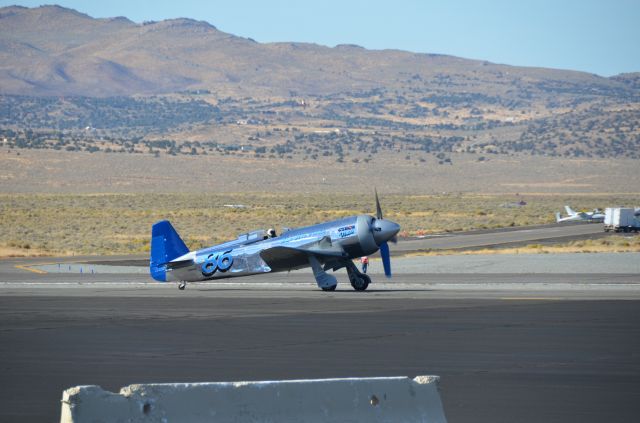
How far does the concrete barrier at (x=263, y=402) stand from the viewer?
932 cm

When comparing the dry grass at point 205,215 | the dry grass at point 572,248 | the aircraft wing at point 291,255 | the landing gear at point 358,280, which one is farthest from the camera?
the dry grass at point 205,215

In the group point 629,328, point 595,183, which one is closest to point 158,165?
point 595,183

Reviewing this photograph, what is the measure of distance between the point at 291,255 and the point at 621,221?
135 ft

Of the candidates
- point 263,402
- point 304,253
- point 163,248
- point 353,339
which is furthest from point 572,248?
point 263,402

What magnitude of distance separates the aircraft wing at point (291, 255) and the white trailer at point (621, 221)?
3980cm

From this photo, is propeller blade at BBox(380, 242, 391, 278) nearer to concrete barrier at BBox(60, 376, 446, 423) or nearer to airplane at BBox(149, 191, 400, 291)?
airplane at BBox(149, 191, 400, 291)

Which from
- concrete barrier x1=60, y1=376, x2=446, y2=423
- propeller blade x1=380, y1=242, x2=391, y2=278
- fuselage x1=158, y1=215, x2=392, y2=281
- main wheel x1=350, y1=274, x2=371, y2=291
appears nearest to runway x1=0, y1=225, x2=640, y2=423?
main wheel x1=350, y1=274, x2=371, y2=291

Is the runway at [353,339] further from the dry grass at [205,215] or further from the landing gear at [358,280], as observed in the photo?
the dry grass at [205,215]

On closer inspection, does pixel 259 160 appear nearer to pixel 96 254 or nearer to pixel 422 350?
pixel 96 254

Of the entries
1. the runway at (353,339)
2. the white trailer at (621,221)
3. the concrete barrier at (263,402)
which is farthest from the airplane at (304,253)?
the white trailer at (621,221)

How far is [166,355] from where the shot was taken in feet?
60.9

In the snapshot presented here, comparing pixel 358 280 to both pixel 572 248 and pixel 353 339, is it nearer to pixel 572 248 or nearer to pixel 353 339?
pixel 353 339

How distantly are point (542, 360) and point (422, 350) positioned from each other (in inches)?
86.9

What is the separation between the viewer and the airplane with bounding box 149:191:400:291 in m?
34.8
